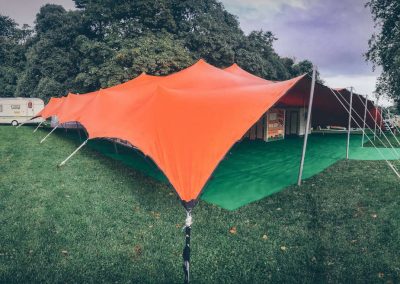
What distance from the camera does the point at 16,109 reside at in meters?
23.3

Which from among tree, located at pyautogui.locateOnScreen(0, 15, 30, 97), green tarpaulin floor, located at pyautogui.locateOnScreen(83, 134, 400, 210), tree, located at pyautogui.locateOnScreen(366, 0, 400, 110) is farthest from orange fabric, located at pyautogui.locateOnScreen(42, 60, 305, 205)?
tree, located at pyautogui.locateOnScreen(0, 15, 30, 97)

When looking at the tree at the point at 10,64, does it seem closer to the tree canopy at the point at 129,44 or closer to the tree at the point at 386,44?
the tree canopy at the point at 129,44

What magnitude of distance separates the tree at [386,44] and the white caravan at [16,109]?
86.7ft

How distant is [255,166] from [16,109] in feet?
70.4

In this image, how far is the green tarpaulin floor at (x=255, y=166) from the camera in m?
6.85

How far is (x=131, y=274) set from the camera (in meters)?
3.69

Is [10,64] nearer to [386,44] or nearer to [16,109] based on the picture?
[16,109]

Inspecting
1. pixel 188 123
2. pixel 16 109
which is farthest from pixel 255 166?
pixel 16 109

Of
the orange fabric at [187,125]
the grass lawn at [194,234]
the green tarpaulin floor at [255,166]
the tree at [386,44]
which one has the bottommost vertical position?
the grass lawn at [194,234]

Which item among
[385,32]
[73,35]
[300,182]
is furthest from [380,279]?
[73,35]

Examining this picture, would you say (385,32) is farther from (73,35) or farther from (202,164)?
(73,35)

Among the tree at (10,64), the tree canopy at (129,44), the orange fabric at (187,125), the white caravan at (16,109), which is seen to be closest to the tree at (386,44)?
the tree canopy at (129,44)

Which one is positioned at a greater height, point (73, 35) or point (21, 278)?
point (73, 35)

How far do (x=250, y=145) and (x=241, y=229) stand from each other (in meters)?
9.55
